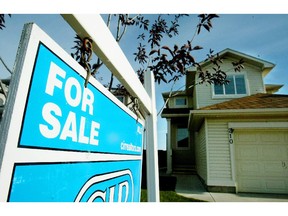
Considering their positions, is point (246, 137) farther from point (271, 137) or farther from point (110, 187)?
point (110, 187)

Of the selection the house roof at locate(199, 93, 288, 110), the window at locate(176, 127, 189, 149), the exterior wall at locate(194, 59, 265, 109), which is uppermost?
the exterior wall at locate(194, 59, 265, 109)

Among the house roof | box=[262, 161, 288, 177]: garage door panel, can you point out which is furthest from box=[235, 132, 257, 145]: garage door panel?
the house roof

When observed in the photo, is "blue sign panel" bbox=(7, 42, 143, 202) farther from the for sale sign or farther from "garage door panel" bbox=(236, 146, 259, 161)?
"garage door panel" bbox=(236, 146, 259, 161)

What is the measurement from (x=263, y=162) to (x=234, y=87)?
5.24 metres

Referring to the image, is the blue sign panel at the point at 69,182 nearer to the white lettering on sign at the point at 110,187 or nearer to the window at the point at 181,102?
the white lettering on sign at the point at 110,187

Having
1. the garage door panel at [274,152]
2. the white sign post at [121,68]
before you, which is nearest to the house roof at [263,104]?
the garage door panel at [274,152]

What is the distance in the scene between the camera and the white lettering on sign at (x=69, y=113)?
458mm

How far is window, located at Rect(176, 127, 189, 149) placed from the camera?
14.9 metres

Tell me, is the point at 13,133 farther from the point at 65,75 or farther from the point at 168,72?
the point at 168,72

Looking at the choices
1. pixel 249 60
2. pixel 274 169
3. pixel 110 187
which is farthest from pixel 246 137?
pixel 110 187

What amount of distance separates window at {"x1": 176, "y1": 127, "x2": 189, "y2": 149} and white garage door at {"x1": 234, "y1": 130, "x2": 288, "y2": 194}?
6968 millimetres

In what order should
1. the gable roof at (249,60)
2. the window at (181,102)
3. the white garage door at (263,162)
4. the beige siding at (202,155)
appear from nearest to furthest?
the white garage door at (263,162) → the beige siding at (202,155) → the gable roof at (249,60) → the window at (181,102)

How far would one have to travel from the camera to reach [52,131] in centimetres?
47

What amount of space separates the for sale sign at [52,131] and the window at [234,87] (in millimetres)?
11903
